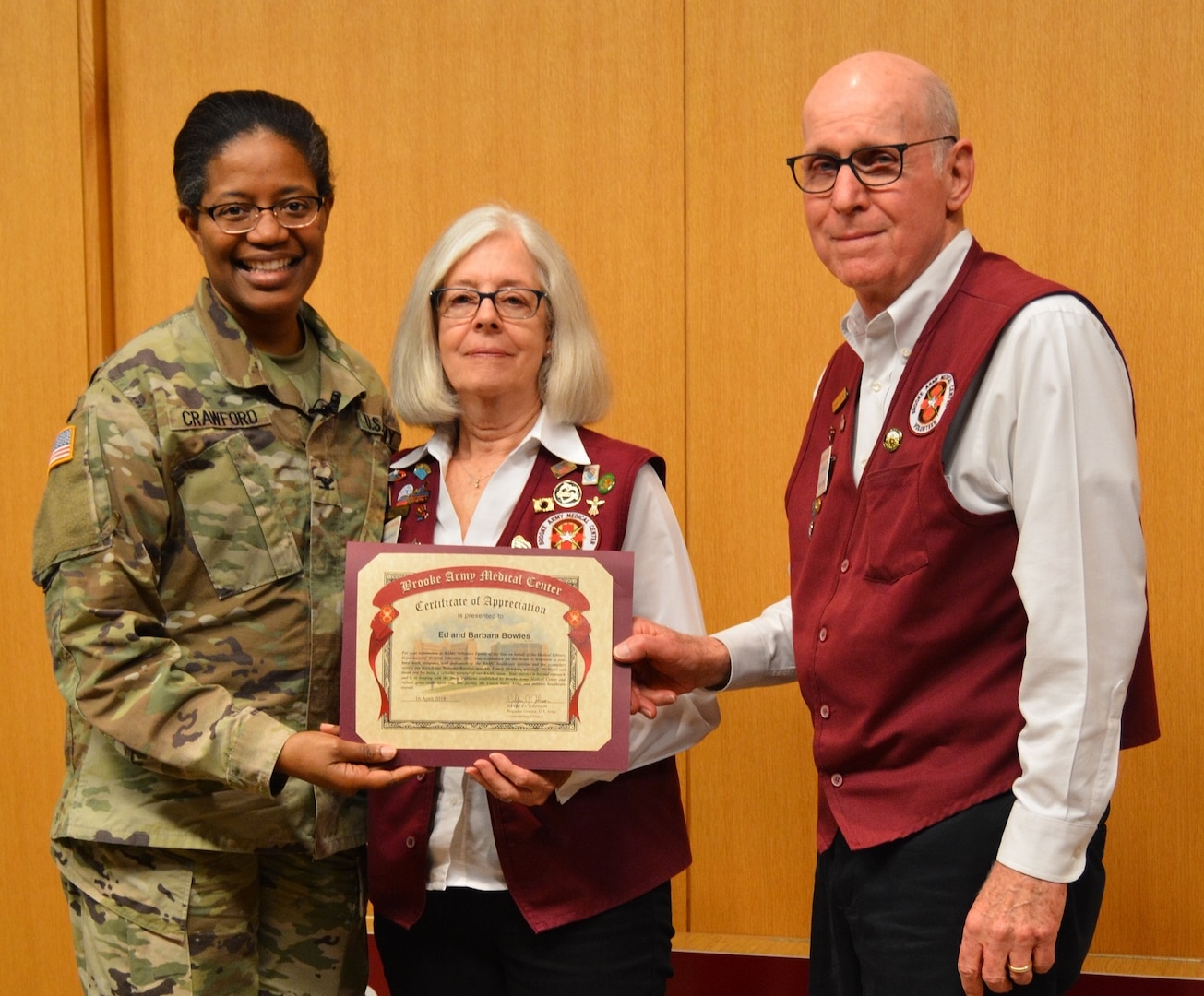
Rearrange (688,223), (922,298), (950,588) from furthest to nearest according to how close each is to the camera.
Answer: (688,223) → (922,298) → (950,588)

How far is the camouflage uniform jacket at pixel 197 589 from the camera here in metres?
1.67

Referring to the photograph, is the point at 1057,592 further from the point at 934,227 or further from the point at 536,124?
the point at 536,124

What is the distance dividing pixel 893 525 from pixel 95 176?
2.60 meters

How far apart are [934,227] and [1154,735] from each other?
73 centimetres

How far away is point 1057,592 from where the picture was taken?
140 cm

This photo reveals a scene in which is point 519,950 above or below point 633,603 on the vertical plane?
below

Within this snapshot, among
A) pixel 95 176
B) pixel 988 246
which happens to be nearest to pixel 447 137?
pixel 95 176

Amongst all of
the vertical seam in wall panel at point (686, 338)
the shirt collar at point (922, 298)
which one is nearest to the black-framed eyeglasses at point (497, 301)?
the shirt collar at point (922, 298)

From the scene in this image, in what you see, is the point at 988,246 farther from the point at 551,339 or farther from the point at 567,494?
the point at 567,494

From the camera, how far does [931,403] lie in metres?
1.55

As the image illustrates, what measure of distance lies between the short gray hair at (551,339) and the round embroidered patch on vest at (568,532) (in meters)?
0.20

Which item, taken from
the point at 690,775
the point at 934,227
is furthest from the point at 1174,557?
the point at 934,227

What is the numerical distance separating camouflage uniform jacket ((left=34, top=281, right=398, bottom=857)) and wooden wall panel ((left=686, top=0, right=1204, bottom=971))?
140 centimetres

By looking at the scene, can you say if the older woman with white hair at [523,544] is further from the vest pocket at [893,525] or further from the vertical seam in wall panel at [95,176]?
the vertical seam in wall panel at [95,176]
